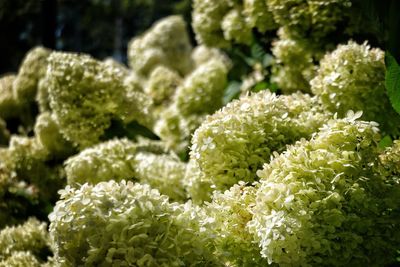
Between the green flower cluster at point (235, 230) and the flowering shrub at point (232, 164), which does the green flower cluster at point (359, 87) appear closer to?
the flowering shrub at point (232, 164)

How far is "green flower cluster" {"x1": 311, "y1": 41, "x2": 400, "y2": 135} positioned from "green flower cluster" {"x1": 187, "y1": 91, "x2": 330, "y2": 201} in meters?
0.14

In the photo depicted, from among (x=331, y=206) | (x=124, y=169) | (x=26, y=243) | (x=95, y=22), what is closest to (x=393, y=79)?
(x=331, y=206)

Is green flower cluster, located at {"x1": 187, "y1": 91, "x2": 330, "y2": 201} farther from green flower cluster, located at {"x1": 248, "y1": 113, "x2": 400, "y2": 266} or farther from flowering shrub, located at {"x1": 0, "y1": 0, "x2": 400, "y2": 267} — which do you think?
green flower cluster, located at {"x1": 248, "y1": 113, "x2": 400, "y2": 266}

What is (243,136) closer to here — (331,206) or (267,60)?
(331,206)

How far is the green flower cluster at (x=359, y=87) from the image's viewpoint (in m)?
1.52

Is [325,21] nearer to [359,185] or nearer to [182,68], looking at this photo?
[359,185]

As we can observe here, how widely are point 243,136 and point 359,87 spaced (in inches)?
14.3

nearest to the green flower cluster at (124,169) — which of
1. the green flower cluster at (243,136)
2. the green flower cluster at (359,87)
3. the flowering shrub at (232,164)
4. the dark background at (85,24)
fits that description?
the flowering shrub at (232,164)

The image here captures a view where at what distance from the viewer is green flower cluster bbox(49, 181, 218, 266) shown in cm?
108

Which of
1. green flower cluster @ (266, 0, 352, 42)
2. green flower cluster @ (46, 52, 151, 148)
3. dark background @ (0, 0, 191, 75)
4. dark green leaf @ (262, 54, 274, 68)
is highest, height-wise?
green flower cluster @ (266, 0, 352, 42)

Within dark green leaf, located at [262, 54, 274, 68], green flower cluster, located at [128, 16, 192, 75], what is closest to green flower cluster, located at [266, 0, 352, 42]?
dark green leaf, located at [262, 54, 274, 68]

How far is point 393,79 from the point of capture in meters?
Answer: 1.28

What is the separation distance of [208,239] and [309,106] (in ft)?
1.74

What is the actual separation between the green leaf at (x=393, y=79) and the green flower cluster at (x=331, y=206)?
16 cm
